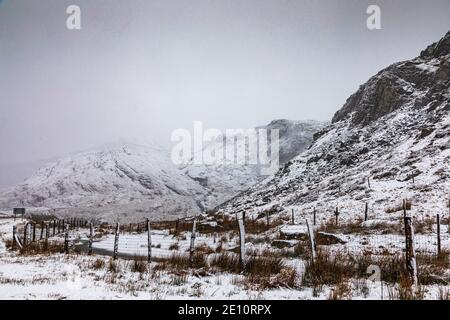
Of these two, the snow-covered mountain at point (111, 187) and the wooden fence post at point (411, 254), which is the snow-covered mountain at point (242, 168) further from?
the wooden fence post at point (411, 254)

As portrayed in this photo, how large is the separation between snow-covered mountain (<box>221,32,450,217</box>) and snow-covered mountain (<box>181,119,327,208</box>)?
27.6 meters

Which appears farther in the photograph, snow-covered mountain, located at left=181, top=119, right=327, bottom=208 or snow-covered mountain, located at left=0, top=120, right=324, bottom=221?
snow-covered mountain, located at left=181, top=119, right=327, bottom=208

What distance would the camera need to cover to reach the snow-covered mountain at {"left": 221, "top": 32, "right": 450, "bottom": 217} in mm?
27031

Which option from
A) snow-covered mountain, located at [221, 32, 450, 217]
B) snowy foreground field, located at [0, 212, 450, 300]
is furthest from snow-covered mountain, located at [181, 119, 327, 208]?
snowy foreground field, located at [0, 212, 450, 300]

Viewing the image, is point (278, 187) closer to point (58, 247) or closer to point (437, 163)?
point (437, 163)

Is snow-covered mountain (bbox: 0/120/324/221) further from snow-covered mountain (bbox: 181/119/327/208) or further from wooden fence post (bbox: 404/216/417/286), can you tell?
→ wooden fence post (bbox: 404/216/417/286)

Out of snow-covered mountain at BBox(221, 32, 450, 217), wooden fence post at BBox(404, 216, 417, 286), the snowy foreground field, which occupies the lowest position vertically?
the snowy foreground field

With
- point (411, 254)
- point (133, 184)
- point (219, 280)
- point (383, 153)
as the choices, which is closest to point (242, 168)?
point (133, 184)

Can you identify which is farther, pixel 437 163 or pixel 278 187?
pixel 278 187

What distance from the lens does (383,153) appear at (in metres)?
41.8

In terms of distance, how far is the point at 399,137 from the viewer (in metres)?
44.3

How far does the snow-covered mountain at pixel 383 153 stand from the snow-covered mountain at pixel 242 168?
1087 inches
